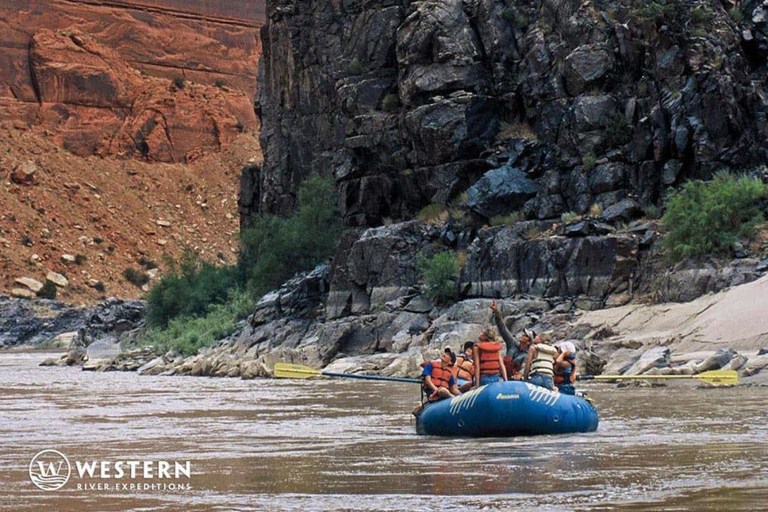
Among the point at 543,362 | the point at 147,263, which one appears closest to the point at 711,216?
the point at 543,362

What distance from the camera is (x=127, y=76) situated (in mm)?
121562

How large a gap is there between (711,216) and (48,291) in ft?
225

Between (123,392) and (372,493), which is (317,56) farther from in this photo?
(372,493)

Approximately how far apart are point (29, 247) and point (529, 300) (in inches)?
2742

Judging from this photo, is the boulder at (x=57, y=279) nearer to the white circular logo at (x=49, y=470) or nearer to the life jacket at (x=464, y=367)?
the life jacket at (x=464, y=367)

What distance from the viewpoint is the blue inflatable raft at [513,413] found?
1844cm

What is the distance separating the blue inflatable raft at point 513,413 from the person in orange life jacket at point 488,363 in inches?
21.3

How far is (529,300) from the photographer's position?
40344 millimetres

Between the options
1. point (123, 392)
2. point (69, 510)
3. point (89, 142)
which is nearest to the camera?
point (69, 510)

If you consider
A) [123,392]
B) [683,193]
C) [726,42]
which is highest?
[726,42]

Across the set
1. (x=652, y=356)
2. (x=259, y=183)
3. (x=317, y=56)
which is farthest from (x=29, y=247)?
(x=652, y=356)

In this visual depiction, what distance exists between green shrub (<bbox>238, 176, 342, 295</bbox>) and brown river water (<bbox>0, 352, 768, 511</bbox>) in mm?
26614

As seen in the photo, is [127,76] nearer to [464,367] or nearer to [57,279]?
[57,279]

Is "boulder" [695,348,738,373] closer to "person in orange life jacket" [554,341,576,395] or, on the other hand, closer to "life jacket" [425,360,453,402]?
"person in orange life jacket" [554,341,576,395]
